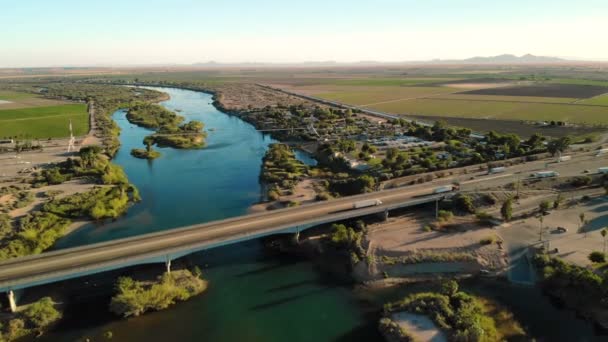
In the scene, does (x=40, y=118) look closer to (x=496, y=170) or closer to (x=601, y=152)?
(x=496, y=170)

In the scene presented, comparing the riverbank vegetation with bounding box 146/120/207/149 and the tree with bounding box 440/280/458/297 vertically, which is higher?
the riverbank vegetation with bounding box 146/120/207/149

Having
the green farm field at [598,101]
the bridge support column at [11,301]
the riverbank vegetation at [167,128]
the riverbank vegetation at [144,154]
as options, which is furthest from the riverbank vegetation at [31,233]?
the green farm field at [598,101]

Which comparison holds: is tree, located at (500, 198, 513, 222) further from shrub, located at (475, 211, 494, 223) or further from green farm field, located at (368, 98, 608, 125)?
green farm field, located at (368, 98, 608, 125)

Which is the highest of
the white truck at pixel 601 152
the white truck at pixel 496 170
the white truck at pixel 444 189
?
the white truck at pixel 601 152

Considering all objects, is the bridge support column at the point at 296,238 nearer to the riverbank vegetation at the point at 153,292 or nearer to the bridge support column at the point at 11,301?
the riverbank vegetation at the point at 153,292

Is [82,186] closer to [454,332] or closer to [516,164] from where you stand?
[454,332]

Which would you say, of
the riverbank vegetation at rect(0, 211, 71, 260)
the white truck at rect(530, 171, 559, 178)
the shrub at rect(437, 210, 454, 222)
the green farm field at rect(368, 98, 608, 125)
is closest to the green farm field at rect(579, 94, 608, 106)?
the green farm field at rect(368, 98, 608, 125)
